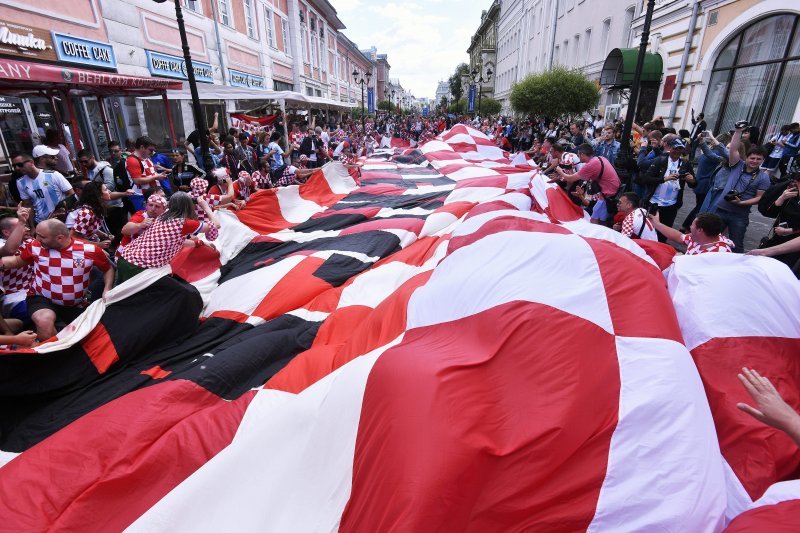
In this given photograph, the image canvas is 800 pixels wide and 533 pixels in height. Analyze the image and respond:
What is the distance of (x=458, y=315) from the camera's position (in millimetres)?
2301

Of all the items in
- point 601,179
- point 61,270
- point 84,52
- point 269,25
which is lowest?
point 61,270

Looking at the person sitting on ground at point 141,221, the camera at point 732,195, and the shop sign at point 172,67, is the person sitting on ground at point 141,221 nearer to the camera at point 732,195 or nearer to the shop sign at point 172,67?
the camera at point 732,195

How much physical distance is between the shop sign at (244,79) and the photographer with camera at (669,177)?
17328mm

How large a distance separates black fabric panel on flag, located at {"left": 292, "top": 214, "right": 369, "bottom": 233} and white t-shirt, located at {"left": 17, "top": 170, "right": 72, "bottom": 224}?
3069 mm

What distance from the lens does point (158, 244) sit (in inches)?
149

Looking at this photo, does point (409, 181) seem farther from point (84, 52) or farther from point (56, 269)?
point (84, 52)

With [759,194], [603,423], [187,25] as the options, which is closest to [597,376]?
[603,423]

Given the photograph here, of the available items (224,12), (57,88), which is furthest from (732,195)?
(224,12)

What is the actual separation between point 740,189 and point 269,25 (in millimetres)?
23717

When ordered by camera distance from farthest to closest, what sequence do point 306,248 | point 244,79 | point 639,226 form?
point 244,79 < point 306,248 < point 639,226

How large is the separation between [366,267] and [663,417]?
296 cm

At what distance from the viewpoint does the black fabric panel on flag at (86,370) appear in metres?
2.23

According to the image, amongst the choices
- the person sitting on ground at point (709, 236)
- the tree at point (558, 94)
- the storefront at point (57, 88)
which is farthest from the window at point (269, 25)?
the person sitting on ground at point (709, 236)

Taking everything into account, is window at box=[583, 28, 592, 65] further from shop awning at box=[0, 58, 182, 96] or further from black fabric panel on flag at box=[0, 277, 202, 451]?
black fabric panel on flag at box=[0, 277, 202, 451]
